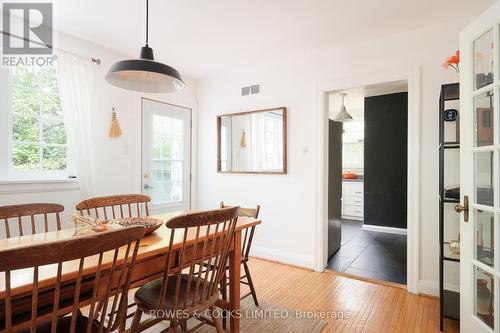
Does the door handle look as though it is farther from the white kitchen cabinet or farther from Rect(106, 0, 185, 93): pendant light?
the white kitchen cabinet

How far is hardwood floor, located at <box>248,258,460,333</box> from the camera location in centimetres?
208

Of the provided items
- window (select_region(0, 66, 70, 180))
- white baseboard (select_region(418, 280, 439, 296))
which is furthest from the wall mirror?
window (select_region(0, 66, 70, 180))

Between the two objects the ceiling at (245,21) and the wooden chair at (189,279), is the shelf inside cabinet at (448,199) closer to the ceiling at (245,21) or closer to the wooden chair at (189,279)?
the ceiling at (245,21)

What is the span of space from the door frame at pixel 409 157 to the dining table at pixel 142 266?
136cm

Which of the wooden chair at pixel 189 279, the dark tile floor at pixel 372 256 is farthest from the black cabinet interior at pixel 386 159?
the wooden chair at pixel 189 279

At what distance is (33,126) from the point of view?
101 inches

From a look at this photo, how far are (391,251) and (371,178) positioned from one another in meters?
1.56

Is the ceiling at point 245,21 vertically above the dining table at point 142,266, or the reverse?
the ceiling at point 245,21

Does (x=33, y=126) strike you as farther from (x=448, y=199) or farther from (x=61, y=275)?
(x=448, y=199)

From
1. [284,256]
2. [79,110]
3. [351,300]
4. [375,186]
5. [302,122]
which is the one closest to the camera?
[351,300]

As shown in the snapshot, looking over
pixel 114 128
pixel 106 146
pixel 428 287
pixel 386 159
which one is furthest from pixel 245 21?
pixel 386 159

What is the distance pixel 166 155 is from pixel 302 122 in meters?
1.90

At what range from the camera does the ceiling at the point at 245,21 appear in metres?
2.25

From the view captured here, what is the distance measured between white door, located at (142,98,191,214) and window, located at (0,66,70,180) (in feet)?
3.08
